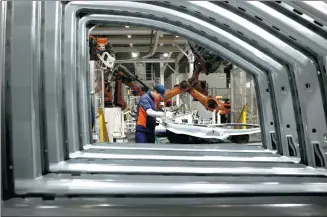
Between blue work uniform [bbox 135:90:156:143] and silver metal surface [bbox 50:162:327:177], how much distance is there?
2.93 meters

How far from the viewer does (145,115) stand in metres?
5.69

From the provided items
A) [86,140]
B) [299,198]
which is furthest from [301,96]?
[86,140]

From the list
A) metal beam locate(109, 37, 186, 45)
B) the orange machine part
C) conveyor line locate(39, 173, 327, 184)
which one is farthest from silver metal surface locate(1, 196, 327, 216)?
metal beam locate(109, 37, 186, 45)

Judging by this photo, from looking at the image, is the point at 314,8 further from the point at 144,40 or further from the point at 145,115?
the point at 144,40

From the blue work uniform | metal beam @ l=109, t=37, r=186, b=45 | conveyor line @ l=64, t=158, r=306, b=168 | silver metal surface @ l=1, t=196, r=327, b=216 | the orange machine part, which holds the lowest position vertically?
silver metal surface @ l=1, t=196, r=327, b=216

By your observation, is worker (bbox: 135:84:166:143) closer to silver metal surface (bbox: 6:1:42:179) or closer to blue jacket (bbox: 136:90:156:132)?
blue jacket (bbox: 136:90:156:132)

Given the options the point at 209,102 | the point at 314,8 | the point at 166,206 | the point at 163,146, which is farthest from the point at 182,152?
the point at 209,102

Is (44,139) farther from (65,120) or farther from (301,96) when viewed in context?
(301,96)

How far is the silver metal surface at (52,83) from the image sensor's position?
258 centimetres

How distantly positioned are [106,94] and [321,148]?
7.59 meters

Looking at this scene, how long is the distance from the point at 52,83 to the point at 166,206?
1.48m

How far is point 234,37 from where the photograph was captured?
3.34 meters

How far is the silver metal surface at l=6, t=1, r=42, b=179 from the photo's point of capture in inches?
74.1

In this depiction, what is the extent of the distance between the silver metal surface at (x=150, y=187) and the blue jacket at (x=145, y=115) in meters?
3.46
